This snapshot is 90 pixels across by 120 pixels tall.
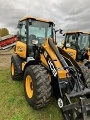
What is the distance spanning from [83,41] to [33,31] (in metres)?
3.69

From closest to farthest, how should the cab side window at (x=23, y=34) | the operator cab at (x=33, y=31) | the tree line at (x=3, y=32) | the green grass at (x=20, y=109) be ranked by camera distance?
the green grass at (x=20, y=109), the operator cab at (x=33, y=31), the cab side window at (x=23, y=34), the tree line at (x=3, y=32)

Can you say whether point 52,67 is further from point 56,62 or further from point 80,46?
point 80,46

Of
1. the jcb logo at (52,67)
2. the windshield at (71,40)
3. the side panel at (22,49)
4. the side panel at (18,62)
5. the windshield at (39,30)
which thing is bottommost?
the side panel at (18,62)

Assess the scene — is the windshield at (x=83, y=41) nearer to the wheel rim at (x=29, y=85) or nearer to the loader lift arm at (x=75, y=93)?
the loader lift arm at (x=75, y=93)

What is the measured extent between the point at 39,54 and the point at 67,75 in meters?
1.41

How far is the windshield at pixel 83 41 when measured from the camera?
938 cm

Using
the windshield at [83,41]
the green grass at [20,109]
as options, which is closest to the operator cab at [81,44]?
the windshield at [83,41]

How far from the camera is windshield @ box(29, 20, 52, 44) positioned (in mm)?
6656

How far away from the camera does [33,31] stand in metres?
6.67

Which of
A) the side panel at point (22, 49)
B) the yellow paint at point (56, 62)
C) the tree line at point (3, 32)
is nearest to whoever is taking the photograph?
the yellow paint at point (56, 62)

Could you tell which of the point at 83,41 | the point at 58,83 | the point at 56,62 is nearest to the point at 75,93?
the point at 58,83

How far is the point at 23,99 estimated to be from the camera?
5559 mm

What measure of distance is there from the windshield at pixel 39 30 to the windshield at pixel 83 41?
284cm

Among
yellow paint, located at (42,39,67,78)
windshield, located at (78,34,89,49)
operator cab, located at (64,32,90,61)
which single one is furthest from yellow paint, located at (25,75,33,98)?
windshield, located at (78,34,89,49)
